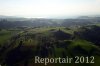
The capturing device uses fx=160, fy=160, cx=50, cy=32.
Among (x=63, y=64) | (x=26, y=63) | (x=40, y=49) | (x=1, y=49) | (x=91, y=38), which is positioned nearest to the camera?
(x=63, y=64)

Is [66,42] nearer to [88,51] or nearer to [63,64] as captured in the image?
[88,51]

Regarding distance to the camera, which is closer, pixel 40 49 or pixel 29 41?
pixel 40 49

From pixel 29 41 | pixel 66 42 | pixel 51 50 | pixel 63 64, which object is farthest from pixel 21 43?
pixel 63 64

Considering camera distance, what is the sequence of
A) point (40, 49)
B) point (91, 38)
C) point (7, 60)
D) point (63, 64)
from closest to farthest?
→ point (63, 64) → point (7, 60) → point (40, 49) → point (91, 38)

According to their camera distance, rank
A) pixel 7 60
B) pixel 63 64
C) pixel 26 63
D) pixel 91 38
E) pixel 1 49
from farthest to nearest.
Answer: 1. pixel 91 38
2. pixel 1 49
3. pixel 7 60
4. pixel 26 63
5. pixel 63 64

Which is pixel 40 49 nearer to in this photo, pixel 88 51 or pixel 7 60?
pixel 7 60

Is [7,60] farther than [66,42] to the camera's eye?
No

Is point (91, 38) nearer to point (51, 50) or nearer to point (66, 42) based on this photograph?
point (66, 42)

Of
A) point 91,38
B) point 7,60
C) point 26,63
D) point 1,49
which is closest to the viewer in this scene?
point 26,63

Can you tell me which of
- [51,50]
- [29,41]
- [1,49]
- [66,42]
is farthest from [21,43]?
[66,42]
